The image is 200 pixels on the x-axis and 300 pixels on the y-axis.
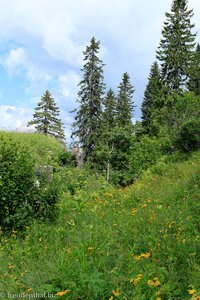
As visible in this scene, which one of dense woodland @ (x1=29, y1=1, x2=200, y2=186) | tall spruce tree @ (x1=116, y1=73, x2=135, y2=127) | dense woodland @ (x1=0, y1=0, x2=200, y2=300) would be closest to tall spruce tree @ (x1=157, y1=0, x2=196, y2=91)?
dense woodland @ (x1=29, y1=1, x2=200, y2=186)

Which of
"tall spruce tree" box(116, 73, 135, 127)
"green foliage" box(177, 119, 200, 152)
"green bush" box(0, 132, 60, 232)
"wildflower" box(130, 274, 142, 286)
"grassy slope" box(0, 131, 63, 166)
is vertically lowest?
"wildflower" box(130, 274, 142, 286)

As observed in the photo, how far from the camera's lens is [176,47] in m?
30.1

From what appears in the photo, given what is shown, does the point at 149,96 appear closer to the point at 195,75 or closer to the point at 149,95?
the point at 149,95

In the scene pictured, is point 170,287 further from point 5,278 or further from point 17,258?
point 17,258

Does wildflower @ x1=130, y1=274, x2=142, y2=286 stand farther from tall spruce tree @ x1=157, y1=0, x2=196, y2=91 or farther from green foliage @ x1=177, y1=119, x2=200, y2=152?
tall spruce tree @ x1=157, y1=0, x2=196, y2=91

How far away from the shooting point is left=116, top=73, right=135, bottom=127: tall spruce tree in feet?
126

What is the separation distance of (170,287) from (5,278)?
75.3 inches

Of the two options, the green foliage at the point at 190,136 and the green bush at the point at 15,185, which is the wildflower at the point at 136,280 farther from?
the green foliage at the point at 190,136

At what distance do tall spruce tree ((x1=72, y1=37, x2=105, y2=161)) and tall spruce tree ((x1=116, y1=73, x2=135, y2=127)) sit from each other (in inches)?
313

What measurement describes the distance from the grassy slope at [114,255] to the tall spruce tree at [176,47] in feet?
81.2

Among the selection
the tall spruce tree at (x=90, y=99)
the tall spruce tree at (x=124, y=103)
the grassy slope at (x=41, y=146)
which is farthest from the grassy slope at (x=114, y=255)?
the tall spruce tree at (x=124, y=103)

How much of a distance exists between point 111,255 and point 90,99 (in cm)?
2628

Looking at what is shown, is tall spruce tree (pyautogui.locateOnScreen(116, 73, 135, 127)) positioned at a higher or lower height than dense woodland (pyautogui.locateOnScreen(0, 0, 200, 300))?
higher

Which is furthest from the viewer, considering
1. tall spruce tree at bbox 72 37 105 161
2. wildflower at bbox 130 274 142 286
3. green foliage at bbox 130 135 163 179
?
tall spruce tree at bbox 72 37 105 161
